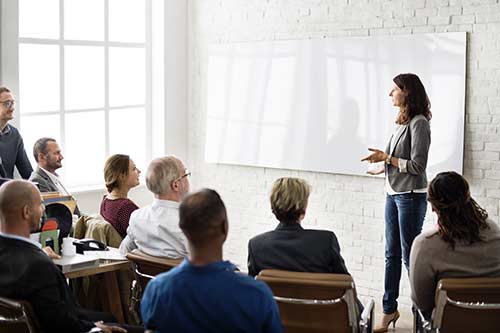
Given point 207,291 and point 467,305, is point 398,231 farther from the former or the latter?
point 207,291

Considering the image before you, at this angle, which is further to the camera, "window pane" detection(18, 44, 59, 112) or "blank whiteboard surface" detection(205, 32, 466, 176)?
"window pane" detection(18, 44, 59, 112)

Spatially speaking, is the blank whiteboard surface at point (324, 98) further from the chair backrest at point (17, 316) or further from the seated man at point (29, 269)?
the chair backrest at point (17, 316)

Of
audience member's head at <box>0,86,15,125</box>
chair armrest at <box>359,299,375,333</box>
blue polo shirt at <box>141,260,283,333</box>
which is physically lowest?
chair armrest at <box>359,299,375,333</box>

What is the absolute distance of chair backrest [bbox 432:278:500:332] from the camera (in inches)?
140

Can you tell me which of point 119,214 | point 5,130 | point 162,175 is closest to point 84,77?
point 5,130

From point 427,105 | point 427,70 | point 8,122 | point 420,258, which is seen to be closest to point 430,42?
point 427,70

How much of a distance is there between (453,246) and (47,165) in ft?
10.6

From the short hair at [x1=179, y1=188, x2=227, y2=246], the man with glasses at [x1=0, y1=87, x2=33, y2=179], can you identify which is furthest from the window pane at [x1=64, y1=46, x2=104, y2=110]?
the short hair at [x1=179, y1=188, x2=227, y2=246]

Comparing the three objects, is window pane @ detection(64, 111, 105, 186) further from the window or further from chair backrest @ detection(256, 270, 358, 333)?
chair backrest @ detection(256, 270, 358, 333)

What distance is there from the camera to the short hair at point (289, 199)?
394 centimetres

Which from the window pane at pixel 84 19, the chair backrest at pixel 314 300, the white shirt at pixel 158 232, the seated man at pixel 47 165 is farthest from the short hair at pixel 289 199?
the window pane at pixel 84 19

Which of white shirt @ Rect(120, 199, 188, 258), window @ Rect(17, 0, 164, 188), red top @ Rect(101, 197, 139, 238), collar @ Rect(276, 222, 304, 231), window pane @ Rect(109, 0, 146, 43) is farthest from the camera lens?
window pane @ Rect(109, 0, 146, 43)

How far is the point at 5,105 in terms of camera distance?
6.09m

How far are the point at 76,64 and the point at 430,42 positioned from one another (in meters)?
3.19
